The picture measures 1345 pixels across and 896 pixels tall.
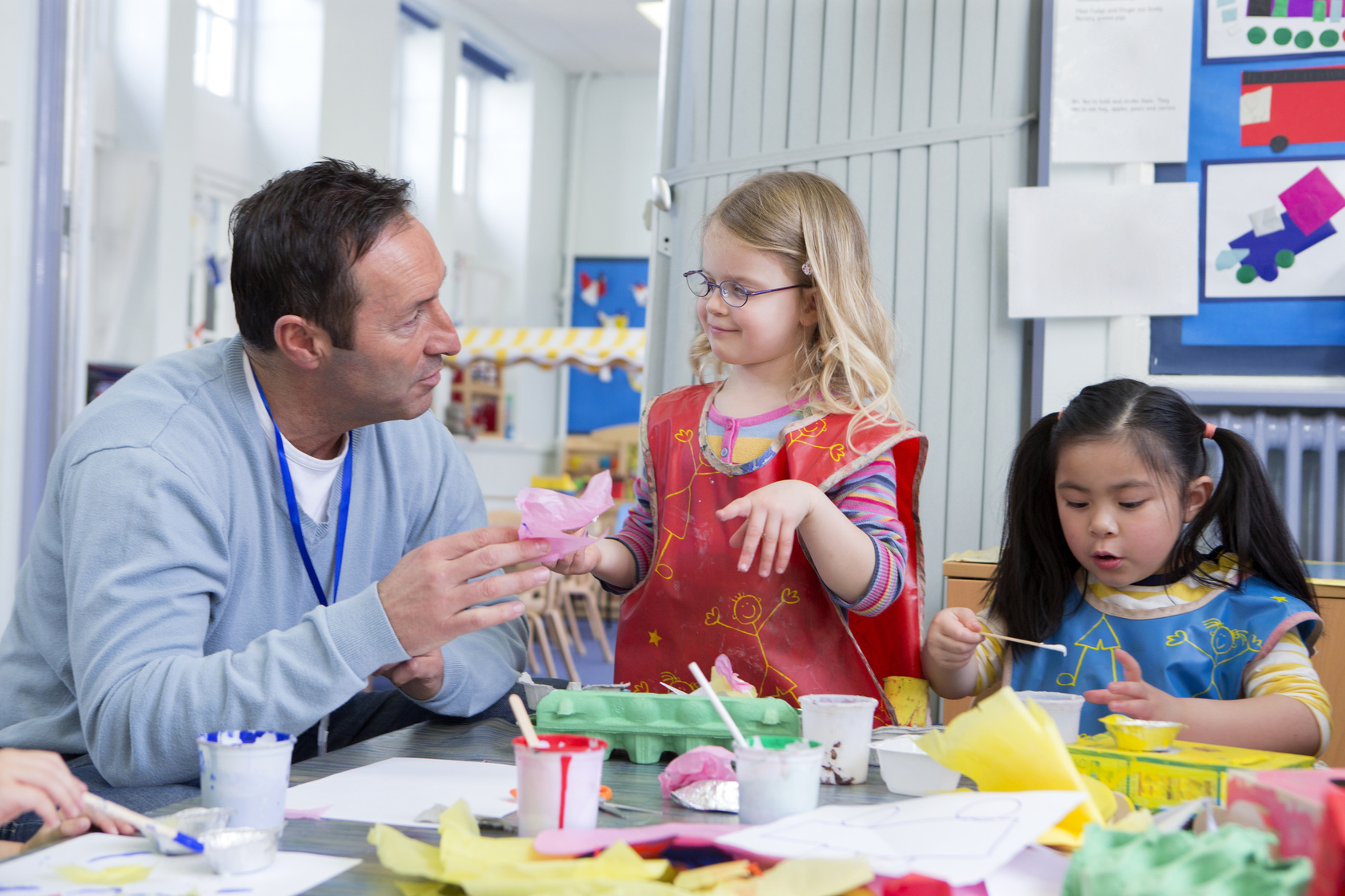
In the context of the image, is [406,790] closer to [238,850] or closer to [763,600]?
[238,850]

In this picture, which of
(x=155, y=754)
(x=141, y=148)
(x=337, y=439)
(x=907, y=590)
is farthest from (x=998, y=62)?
(x=141, y=148)

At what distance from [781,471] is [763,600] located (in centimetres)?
19

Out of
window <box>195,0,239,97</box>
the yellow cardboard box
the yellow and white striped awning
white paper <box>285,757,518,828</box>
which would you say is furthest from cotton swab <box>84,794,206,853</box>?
window <box>195,0,239,97</box>

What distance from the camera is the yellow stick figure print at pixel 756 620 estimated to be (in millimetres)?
1636

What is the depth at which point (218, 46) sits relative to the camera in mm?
7457

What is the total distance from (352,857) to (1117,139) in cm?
248

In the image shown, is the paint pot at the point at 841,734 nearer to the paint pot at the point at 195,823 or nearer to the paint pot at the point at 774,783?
the paint pot at the point at 774,783

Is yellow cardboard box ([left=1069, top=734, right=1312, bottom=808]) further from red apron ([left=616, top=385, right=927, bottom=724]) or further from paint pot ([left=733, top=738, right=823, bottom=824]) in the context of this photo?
red apron ([left=616, top=385, right=927, bottom=724])

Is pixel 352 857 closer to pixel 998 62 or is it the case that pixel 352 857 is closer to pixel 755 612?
pixel 755 612

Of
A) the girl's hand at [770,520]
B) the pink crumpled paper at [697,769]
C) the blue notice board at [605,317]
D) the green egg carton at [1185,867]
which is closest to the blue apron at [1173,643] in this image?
the girl's hand at [770,520]

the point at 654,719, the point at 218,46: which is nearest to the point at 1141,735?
the point at 654,719

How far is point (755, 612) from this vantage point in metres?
1.65

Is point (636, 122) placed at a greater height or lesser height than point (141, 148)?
greater

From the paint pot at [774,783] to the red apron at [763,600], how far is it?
73cm
